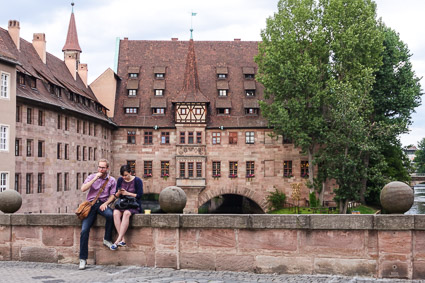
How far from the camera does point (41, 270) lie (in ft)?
32.2

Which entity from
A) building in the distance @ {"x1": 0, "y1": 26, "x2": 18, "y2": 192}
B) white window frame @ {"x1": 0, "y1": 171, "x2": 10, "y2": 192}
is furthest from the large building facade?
white window frame @ {"x1": 0, "y1": 171, "x2": 10, "y2": 192}

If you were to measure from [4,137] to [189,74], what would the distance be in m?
19.9

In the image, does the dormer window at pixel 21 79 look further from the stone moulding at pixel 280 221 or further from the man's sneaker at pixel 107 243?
the man's sneaker at pixel 107 243

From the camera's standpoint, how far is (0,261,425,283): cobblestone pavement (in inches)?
353

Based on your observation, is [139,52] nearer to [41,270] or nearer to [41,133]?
[41,133]

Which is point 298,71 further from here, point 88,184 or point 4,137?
point 88,184

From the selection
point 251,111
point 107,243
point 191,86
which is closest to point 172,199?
point 107,243

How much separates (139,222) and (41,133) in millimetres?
24420

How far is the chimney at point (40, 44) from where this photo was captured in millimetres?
38281

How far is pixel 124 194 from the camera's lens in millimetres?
10062

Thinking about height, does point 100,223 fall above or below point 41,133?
below

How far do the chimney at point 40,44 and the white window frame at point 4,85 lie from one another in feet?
34.1

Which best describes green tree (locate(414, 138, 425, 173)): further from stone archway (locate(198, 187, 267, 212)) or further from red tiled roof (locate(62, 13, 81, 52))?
red tiled roof (locate(62, 13, 81, 52))

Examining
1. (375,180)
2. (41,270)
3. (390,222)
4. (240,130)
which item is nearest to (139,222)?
(41,270)
